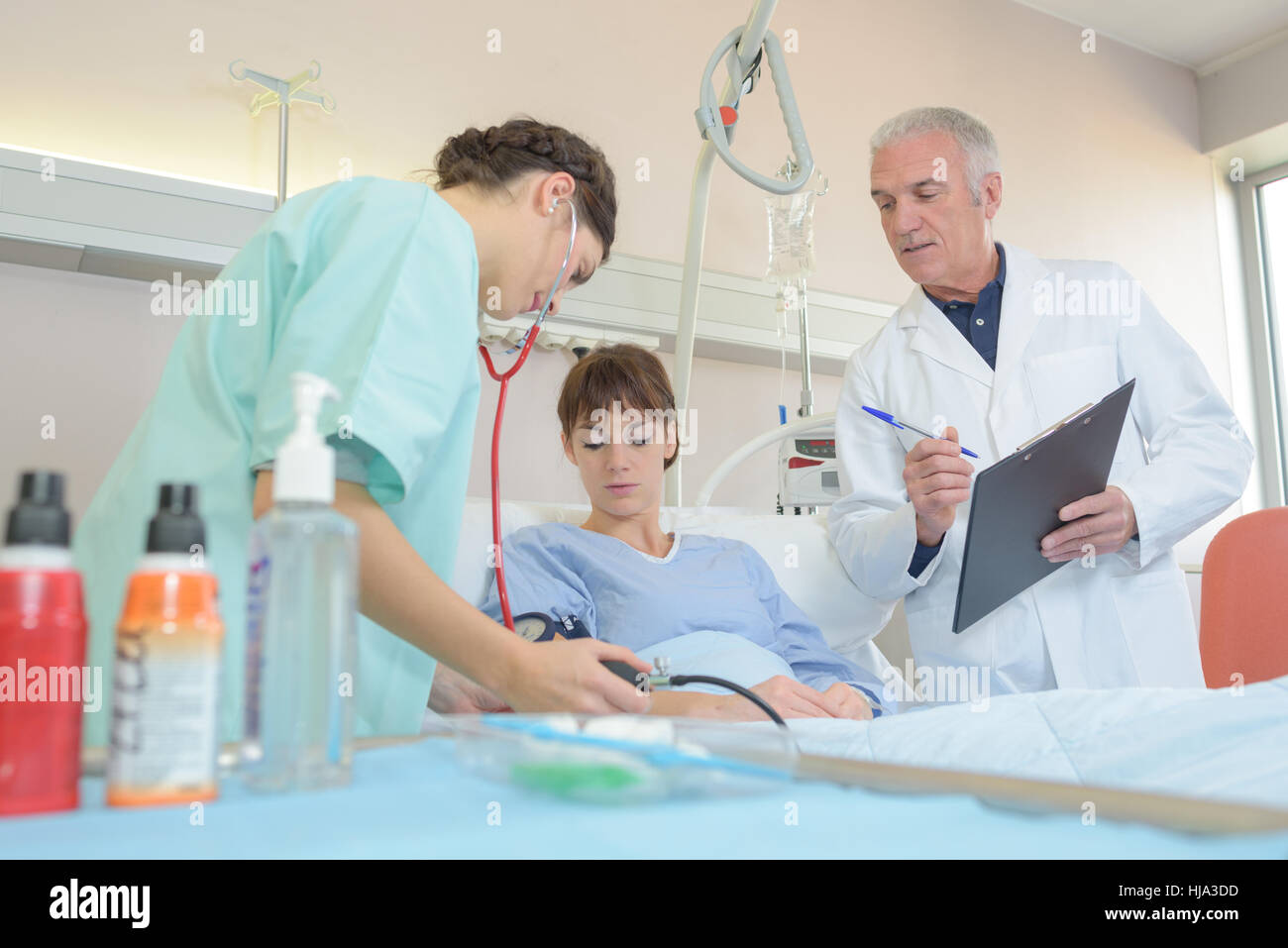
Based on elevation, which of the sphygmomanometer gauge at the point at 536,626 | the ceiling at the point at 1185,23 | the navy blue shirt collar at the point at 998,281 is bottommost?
the sphygmomanometer gauge at the point at 536,626

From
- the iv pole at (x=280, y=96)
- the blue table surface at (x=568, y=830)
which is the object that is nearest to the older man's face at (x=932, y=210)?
the iv pole at (x=280, y=96)

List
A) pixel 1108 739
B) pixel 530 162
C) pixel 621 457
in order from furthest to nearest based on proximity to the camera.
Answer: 1. pixel 621 457
2. pixel 530 162
3. pixel 1108 739

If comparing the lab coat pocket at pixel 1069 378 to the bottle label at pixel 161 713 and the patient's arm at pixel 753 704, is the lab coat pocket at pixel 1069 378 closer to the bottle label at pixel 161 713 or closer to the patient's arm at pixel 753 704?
the patient's arm at pixel 753 704

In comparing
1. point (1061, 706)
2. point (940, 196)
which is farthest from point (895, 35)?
point (1061, 706)

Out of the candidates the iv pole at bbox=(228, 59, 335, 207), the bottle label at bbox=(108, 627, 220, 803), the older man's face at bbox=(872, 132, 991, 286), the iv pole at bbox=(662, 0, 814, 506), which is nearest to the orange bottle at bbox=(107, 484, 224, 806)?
the bottle label at bbox=(108, 627, 220, 803)

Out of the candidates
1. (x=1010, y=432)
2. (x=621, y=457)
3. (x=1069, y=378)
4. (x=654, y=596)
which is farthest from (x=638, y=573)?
(x=1069, y=378)

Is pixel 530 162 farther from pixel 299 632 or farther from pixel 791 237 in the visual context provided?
pixel 791 237

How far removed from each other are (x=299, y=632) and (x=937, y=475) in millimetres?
1325

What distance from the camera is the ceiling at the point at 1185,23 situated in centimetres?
381

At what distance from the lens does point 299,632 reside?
20.3 inches

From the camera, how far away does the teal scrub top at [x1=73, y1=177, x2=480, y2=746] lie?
0.81 metres

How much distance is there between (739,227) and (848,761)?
2649 millimetres

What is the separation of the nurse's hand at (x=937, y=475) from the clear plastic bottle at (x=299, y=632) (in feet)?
4.26
